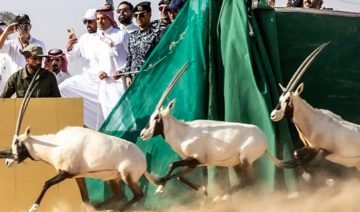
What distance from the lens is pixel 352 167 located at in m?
10.7

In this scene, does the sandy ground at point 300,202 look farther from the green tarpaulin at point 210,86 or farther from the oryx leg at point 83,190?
the oryx leg at point 83,190

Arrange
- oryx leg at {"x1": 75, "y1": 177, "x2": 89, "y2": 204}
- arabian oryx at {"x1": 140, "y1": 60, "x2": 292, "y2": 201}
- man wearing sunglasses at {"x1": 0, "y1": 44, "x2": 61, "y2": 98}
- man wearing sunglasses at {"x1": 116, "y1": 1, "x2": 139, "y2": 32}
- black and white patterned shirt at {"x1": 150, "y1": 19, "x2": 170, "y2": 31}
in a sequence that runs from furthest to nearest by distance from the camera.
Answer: man wearing sunglasses at {"x1": 116, "y1": 1, "x2": 139, "y2": 32}, black and white patterned shirt at {"x1": 150, "y1": 19, "x2": 170, "y2": 31}, man wearing sunglasses at {"x1": 0, "y1": 44, "x2": 61, "y2": 98}, oryx leg at {"x1": 75, "y1": 177, "x2": 89, "y2": 204}, arabian oryx at {"x1": 140, "y1": 60, "x2": 292, "y2": 201}

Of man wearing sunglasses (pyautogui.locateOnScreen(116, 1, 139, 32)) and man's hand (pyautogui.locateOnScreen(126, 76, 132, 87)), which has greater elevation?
man wearing sunglasses (pyautogui.locateOnScreen(116, 1, 139, 32))

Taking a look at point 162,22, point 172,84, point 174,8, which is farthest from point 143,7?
point 172,84

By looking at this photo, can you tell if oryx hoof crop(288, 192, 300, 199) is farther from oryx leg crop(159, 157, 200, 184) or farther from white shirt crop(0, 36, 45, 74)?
white shirt crop(0, 36, 45, 74)

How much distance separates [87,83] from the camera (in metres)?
12.2

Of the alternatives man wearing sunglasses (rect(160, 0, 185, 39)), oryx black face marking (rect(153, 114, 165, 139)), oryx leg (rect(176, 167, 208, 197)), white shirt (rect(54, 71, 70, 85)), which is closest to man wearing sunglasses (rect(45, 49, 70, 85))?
white shirt (rect(54, 71, 70, 85))

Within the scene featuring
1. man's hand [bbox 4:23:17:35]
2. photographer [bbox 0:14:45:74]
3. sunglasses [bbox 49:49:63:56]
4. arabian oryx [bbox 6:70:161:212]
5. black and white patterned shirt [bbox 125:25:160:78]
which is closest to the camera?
arabian oryx [bbox 6:70:161:212]

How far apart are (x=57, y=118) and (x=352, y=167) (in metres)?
3.33

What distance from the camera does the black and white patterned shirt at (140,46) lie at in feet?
37.8

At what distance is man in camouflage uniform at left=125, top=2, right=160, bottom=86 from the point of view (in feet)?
37.8

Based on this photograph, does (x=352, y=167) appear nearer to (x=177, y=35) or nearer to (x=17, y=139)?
(x=177, y=35)

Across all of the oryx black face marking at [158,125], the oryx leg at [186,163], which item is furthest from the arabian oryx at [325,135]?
the oryx black face marking at [158,125]

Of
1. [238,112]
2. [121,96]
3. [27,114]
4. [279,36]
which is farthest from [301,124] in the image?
[27,114]
